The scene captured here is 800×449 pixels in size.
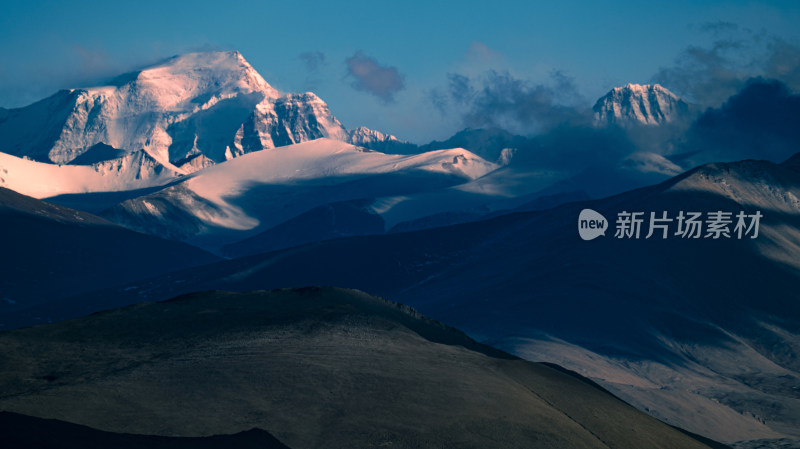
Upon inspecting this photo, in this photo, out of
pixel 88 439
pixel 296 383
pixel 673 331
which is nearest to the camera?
pixel 88 439

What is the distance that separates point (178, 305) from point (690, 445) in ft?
135

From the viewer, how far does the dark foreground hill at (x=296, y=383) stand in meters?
49.8

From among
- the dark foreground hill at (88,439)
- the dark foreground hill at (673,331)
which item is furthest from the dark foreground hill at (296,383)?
the dark foreground hill at (673,331)

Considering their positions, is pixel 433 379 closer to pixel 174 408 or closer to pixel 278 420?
pixel 278 420

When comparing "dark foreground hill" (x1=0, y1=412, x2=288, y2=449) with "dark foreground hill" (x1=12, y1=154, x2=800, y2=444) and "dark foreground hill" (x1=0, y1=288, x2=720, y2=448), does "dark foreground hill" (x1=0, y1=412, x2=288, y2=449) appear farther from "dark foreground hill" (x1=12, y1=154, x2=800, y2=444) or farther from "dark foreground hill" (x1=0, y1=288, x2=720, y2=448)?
"dark foreground hill" (x1=12, y1=154, x2=800, y2=444)

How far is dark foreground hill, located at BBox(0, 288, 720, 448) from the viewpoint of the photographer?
1962 inches

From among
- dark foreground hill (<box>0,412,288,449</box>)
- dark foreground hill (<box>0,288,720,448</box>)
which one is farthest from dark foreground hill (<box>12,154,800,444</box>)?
dark foreground hill (<box>0,412,288,449</box>)

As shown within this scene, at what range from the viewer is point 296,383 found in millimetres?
56375

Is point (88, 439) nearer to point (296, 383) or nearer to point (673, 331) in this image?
point (296, 383)

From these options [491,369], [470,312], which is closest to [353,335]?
[491,369]

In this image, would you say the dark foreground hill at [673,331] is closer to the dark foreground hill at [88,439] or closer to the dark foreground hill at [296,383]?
the dark foreground hill at [296,383]

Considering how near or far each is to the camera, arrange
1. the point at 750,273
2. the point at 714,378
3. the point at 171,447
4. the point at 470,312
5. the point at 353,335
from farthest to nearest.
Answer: the point at 750,273 → the point at 470,312 → the point at 714,378 → the point at 353,335 → the point at 171,447

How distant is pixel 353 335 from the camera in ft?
231

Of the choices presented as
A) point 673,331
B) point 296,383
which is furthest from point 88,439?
point 673,331
